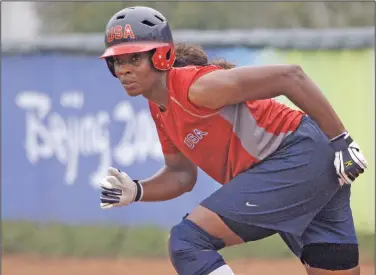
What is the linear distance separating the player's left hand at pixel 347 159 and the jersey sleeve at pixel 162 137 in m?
0.93

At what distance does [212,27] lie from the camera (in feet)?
43.0

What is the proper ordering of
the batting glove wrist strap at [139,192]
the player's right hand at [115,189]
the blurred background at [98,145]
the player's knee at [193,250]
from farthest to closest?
the blurred background at [98,145], the batting glove wrist strap at [139,192], the player's right hand at [115,189], the player's knee at [193,250]

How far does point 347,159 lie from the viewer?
439cm

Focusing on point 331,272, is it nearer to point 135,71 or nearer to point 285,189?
point 285,189

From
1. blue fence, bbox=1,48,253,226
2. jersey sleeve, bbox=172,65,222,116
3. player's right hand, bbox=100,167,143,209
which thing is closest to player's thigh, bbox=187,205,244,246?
jersey sleeve, bbox=172,65,222,116

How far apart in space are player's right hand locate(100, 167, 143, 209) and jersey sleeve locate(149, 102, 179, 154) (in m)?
0.29

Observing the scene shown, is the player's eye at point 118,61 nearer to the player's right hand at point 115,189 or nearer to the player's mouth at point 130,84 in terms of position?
the player's mouth at point 130,84

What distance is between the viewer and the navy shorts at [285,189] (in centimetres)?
436

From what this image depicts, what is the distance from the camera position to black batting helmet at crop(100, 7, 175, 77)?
444cm

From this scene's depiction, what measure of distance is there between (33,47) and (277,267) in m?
3.46

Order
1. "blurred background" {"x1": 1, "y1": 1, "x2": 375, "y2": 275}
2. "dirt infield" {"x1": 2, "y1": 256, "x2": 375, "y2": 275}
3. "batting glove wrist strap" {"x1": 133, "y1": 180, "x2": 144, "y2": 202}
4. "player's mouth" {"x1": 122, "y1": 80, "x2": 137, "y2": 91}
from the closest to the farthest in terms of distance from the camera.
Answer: "player's mouth" {"x1": 122, "y1": 80, "x2": 137, "y2": 91} → "batting glove wrist strap" {"x1": 133, "y1": 180, "x2": 144, "y2": 202} → "dirt infield" {"x1": 2, "y1": 256, "x2": 375, "y2": 275} → "blurred background" {"x1": 1, "y1": 1, "x2": 375, "y2": 275}

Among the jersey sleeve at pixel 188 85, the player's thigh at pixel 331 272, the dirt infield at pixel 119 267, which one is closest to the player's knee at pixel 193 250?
the jersey sleeve at pixel 188 85

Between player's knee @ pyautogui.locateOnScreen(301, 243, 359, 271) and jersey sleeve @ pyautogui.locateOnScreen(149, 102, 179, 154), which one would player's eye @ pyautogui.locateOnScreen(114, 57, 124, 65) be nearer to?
jersey sleeve @ pyautogui.locateOnScreen(149, 102, 179, 154)

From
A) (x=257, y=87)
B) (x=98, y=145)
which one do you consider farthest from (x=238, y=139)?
(x=98, y=145)
